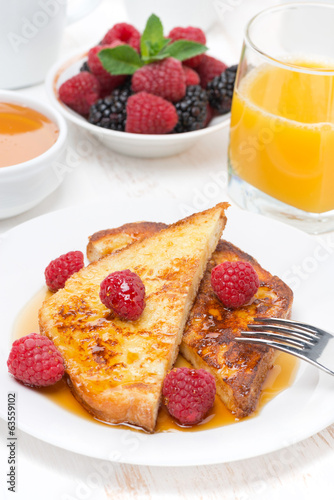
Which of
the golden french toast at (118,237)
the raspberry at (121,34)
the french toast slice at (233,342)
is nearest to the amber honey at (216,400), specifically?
the french toast slice at (233,342)

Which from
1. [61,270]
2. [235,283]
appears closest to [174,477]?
[235,283]

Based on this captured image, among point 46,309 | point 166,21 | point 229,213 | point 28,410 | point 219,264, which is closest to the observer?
point 28,410

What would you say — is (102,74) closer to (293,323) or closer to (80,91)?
(80,91)

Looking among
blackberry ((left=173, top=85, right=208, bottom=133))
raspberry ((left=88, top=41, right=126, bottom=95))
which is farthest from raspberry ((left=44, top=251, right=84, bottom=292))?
raspberry ((left=88, top=41, right=126, bottom=95))

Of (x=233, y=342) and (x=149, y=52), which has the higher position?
(x=149, y=52)

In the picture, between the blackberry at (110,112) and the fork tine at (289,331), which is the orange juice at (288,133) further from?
the fork tine at (289,331)

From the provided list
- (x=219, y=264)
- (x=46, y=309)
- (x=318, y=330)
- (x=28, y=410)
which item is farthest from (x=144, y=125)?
(x=28, y=410)

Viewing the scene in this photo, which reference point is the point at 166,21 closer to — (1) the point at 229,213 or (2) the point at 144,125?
(2) the point at 144,125
